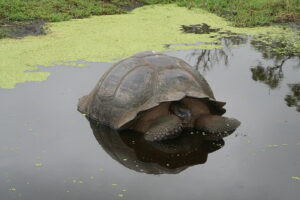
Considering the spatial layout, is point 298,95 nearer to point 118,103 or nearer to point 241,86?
point 241,86

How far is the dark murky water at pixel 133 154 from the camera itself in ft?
10.7

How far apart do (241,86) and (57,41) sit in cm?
360

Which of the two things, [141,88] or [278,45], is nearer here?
[141,88]

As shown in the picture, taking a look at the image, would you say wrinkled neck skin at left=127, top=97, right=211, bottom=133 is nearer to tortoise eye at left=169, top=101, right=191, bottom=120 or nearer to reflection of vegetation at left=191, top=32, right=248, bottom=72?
tortoise eye at left=169, top=101, right=191, bottom=120

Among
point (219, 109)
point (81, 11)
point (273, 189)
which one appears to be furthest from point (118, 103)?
point (81, 11)

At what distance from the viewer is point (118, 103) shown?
4.16 meters

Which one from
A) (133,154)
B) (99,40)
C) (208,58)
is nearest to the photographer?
(133,154)

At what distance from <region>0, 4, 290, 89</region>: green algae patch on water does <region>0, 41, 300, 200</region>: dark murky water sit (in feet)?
3.07

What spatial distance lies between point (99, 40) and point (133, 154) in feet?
13.8

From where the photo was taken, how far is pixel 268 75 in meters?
5.93

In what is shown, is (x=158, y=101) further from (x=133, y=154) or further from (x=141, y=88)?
(x=133, y=154)

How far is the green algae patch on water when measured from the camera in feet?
21.2

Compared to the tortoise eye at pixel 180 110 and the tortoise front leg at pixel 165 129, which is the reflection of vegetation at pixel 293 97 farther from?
the tortoise front leg at pixel 165 129

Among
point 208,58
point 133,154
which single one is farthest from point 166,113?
point 208,58
